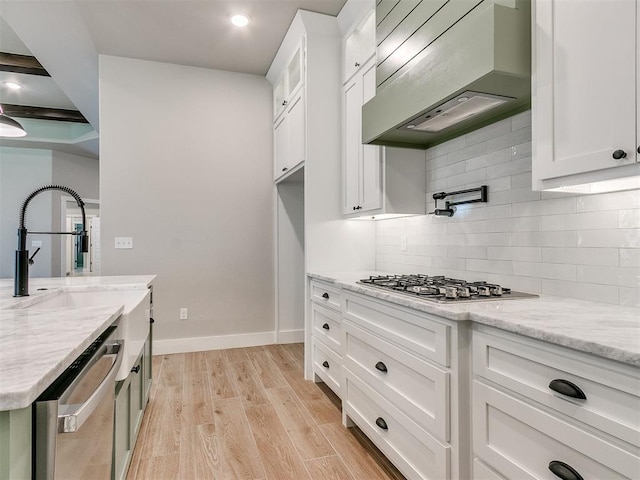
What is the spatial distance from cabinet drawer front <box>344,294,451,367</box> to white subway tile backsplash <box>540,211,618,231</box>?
2.44ft

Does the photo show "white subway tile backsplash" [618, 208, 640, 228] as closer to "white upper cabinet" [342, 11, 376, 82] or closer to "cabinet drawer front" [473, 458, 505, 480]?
"cabinet drawer front" [473, 458, 505, 480]

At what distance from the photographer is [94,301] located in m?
2.21

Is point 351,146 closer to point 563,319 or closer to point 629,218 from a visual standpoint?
point 629,218

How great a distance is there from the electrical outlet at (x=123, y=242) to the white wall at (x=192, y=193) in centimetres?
4

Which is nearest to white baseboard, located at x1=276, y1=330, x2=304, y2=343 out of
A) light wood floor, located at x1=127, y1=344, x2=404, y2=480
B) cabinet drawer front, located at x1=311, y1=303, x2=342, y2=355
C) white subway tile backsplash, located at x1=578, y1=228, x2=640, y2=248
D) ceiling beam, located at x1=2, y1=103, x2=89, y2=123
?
light wood floor, located at x1=127, y1=344, x2=404, y2=480

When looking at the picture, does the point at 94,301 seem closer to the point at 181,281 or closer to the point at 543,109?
the point at 181,281

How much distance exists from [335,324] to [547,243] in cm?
140

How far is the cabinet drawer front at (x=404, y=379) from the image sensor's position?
1466 mm

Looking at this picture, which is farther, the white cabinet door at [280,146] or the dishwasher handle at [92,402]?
the white cabinet door at [280,146]

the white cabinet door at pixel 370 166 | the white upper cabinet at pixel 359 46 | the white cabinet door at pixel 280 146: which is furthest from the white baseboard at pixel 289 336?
the white upper cabinet at pixel 359 46

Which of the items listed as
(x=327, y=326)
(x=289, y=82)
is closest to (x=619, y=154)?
(x=327, y=326)

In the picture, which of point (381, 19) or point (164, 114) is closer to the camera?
point (381, 19)

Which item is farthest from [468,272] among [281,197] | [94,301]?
[281,197]

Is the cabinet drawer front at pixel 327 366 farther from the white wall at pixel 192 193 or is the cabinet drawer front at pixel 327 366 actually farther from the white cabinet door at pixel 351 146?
the white wall at pixel 192 193
